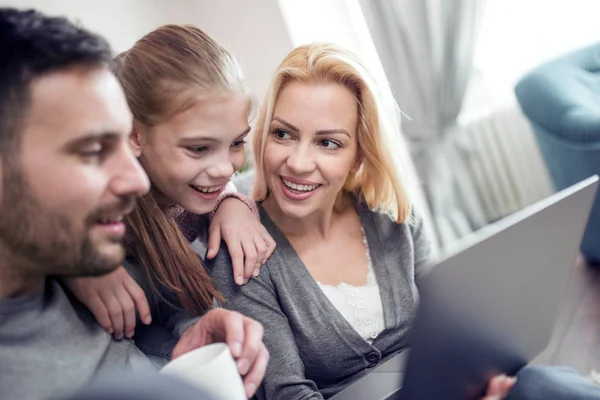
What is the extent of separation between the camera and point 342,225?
1308 mm

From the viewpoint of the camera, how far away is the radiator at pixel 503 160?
274 centimetres

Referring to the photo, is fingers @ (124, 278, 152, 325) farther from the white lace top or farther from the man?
the white lace top

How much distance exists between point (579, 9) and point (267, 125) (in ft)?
6.79

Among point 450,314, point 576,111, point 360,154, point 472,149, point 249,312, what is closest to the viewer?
point 450,314

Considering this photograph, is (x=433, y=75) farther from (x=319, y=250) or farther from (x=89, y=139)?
(x=89, y=139)

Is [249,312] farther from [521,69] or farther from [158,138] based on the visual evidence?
[521,69]

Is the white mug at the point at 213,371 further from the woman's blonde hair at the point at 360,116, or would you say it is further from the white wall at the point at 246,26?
the white wall at the point at 246,26

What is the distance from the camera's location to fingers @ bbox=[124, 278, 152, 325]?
34.9 inches

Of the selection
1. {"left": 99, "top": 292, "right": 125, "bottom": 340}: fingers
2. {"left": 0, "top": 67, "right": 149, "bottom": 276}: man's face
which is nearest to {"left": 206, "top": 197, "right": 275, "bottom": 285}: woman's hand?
{"left": 99, "top": 292, "right": 125, "bottom": 340}: fingers

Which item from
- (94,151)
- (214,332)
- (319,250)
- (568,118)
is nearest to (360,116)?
(319,250)

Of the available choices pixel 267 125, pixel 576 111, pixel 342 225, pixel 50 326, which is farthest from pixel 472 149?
pixel 50 326

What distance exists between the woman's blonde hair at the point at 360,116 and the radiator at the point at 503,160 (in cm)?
156

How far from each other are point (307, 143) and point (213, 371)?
22.9 inches

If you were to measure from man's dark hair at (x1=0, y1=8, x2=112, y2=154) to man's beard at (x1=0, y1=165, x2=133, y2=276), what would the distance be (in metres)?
0.05
